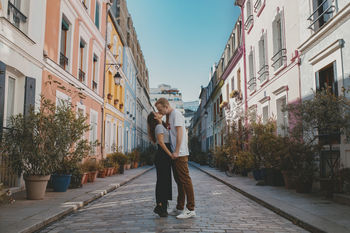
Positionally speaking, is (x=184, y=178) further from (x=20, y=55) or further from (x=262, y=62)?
(x=262, y=62)

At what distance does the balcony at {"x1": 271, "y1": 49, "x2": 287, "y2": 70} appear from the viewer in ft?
37.8

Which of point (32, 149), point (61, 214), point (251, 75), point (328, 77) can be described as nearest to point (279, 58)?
point (328, 77)

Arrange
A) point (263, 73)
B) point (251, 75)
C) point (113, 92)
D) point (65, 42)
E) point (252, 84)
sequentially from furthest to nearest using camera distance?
point (113, 92) → point (251, 75) → point (252, 84) → point (263, 73) → point (65, 42)

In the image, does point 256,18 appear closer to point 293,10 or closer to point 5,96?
point 293,10

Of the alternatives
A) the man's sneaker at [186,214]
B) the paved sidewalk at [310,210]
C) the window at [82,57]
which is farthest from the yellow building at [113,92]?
the man's sneaker at [186,214]

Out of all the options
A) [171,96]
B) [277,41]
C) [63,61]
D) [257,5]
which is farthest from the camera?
[171,96]

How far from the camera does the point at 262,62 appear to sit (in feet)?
48.2

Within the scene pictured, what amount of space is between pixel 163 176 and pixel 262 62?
1092 centimetres

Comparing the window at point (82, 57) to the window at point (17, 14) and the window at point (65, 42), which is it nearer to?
the window at point (65, 42)

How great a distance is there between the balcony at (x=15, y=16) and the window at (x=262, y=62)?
31.1 feet

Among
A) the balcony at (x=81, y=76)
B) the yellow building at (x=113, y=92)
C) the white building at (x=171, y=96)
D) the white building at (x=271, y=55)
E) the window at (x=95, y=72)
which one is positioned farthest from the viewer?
the white building at (x=171, y=96)

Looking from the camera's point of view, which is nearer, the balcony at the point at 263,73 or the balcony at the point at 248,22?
the balcony at the point at 263,73

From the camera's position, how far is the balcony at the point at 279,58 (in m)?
11.5

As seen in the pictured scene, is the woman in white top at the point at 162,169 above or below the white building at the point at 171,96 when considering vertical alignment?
below
